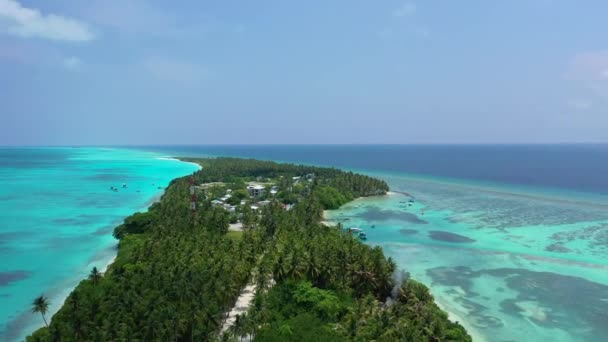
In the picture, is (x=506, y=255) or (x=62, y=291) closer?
(x=62, y=291)

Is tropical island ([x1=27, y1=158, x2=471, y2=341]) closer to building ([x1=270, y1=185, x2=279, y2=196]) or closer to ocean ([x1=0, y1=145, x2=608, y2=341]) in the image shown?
ocean ([x1=0, y1=145, x2=608, y2=341])

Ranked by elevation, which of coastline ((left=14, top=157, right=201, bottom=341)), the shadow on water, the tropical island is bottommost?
coastline ((left=14, top=157, right=201, bottom=341))

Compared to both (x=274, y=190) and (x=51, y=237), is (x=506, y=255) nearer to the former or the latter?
(x=274, y=190)

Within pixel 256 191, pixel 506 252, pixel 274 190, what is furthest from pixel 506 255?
pixel 274 190

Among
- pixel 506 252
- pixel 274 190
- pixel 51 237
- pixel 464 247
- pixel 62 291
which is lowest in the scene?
pixel 62 291

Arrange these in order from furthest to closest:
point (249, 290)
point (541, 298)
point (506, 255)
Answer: point (506, 255) < point (541, 298) < point (249, 290)

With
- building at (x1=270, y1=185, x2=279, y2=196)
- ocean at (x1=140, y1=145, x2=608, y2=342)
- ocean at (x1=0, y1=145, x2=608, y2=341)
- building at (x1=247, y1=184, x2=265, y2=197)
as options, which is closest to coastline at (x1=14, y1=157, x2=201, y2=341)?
ocean at (x1=0, y1=145, x2=608, y2=341)
